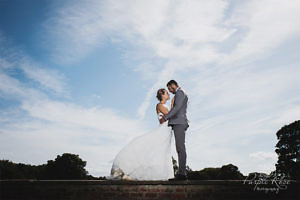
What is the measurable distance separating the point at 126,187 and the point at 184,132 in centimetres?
219

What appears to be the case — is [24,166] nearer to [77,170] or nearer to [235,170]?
[77,170]

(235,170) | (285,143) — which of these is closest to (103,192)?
(285,143)

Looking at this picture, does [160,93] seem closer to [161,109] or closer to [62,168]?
[161,109]

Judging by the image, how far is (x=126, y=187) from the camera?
6680 mm

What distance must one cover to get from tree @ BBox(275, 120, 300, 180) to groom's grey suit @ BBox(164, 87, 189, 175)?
1249 inches

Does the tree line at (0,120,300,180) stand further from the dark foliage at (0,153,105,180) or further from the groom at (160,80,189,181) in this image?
the groom at (160,80,189,181)

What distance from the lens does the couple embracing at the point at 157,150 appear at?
7.32 meters

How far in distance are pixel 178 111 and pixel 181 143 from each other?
918 mm

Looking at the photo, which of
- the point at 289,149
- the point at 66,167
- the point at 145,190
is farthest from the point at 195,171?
the point at 145,190

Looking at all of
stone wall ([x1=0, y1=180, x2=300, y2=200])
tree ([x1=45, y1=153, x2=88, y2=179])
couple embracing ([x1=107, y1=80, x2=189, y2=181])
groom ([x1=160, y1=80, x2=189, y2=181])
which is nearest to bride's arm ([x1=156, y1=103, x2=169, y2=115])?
couple embracing ([x1=107, y1=80, x2=189, y2=181])

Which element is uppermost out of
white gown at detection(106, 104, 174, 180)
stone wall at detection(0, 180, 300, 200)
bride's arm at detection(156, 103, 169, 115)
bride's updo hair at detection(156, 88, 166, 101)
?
bride's updo hair at detection(156, 88, 166, 101)

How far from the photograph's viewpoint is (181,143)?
7152mm

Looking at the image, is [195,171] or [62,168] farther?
[195,171]

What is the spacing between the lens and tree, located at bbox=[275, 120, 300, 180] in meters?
33.5
